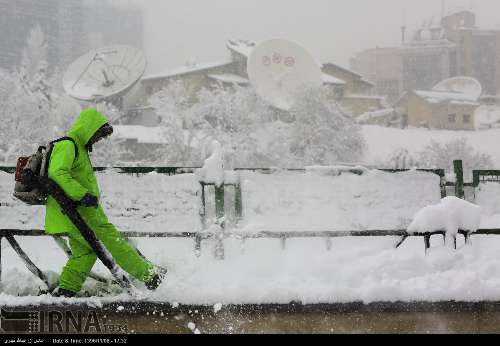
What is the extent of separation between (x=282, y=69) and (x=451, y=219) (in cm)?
2640

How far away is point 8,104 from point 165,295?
31452mm

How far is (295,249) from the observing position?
259 inches

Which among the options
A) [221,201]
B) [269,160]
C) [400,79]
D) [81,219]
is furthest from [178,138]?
[400,79]

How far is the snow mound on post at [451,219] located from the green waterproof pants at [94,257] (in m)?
2.42

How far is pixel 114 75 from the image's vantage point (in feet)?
112

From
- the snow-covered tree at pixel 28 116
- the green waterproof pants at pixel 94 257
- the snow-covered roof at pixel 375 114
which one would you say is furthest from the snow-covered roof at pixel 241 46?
the green waterproof pants at pixel 94 257

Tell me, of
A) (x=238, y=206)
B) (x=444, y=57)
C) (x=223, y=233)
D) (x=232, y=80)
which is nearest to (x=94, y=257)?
(x=223, y=233)

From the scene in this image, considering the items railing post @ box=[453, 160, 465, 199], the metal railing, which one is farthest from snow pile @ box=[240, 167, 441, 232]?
railing post @ box=[453, 160, 465, 199]

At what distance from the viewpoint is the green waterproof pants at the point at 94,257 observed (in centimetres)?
441

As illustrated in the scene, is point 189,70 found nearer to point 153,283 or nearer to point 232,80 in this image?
point 232,80

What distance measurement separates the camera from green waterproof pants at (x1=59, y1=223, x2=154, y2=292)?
441 cm

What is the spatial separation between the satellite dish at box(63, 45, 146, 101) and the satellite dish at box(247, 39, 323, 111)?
7306 mm

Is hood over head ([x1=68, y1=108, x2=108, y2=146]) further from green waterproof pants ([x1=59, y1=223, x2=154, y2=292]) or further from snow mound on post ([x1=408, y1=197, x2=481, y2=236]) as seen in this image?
snow mound on post ([x1=408, y1=197, x2=481, y2=236])

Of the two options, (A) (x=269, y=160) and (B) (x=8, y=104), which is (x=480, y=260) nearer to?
(A) (x=269, y=160)
